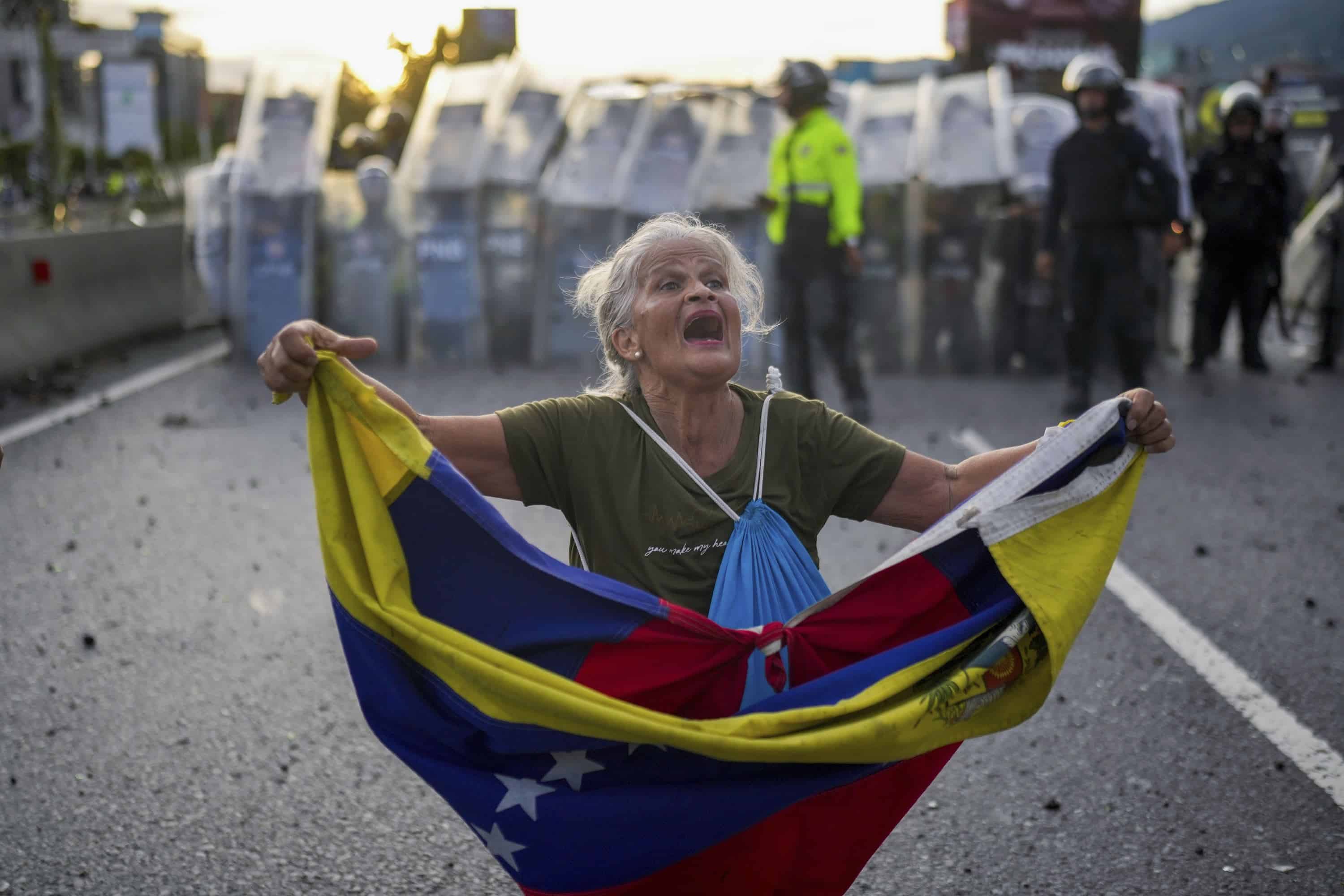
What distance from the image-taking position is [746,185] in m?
13.5

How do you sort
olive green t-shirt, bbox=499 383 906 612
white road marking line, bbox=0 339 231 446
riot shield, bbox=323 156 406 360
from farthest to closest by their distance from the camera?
riot shield, bbox=323 156 406 360 → white road marking line, bbox=0 339 231 446 → olive green t-shirt, bbox=499 383 906 612

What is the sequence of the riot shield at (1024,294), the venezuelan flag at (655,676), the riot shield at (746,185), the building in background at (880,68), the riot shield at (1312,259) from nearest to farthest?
the venezuelan flag at (655,676) < the riot shield at (1024,294) < the riot shield at (746,185) < the riot shield at (1312,259) < the building in background at (880,68)

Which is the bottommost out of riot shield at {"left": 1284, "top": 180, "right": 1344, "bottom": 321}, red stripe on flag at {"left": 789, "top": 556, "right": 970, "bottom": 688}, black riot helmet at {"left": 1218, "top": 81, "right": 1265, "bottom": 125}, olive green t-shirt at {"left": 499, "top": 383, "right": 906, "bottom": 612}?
riot shield at {"left": 1284, "top": 180, "right": 1344, "bottom": 321}

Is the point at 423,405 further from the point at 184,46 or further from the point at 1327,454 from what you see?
the point at 184,46

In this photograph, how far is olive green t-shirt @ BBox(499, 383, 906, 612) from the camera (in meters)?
3.02

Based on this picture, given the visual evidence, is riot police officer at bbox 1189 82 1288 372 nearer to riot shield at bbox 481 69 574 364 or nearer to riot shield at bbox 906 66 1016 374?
riot shield at bbox 906 66 1016 374

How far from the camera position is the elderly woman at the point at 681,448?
303 cm

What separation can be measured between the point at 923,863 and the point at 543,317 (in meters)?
10.5

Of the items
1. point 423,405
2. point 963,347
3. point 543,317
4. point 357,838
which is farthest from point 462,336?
point 357,838

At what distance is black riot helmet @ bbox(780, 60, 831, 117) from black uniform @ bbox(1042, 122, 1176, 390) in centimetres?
185

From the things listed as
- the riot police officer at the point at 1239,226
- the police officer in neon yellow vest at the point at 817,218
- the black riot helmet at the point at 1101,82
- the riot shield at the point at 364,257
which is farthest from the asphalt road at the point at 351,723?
the riot shield at the point at 364,257

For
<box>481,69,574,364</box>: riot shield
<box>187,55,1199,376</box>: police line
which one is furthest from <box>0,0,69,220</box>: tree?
<box>481,69,574,364</box>: riot shield

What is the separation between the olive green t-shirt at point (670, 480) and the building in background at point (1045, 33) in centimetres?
2746

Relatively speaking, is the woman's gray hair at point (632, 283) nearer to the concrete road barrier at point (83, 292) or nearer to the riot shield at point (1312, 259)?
the concrete road barrier at point (83, 292)
